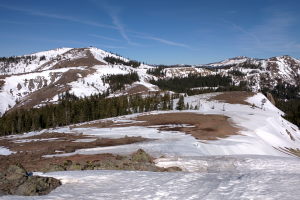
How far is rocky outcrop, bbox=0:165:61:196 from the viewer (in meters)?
18.4

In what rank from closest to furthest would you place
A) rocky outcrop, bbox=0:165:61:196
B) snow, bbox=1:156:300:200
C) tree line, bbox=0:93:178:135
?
snow, bbox=1:156:300:200 < rocky outcrop, bbox=0:165:61:196 < tree line, bbox=0:93:178:135

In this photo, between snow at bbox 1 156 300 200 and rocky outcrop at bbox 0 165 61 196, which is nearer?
snow at bbox 1 156 300 200

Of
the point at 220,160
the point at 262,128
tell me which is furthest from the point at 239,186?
the point at 262,128

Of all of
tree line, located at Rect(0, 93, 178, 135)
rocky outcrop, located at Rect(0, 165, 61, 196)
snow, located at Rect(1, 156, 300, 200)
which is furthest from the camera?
tree line, located at Rect(0, 93, 178, 135)

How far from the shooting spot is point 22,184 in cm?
1911

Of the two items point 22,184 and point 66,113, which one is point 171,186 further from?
point 66,113

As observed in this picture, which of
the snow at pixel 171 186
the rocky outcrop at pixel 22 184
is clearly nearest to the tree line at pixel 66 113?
the rocky outcrop at pixel 22 184

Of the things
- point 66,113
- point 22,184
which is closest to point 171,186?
point 22,184

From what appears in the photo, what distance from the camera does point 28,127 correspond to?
123438 millimetres

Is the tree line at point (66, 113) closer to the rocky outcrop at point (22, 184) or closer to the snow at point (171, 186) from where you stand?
the rocky outcrop at point (22, 184)

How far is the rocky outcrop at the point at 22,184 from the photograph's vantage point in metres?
18.4

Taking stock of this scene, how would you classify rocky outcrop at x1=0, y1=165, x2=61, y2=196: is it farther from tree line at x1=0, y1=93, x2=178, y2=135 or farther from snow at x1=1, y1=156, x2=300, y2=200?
tree line at x1=0, y1=93, x2=178, y2=135

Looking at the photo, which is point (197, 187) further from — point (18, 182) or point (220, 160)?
point (220, 160)

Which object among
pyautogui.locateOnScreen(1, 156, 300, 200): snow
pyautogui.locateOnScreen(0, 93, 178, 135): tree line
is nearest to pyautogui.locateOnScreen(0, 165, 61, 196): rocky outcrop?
pyautogui.locateOnScreen(1, 156, 300, 200): snow
